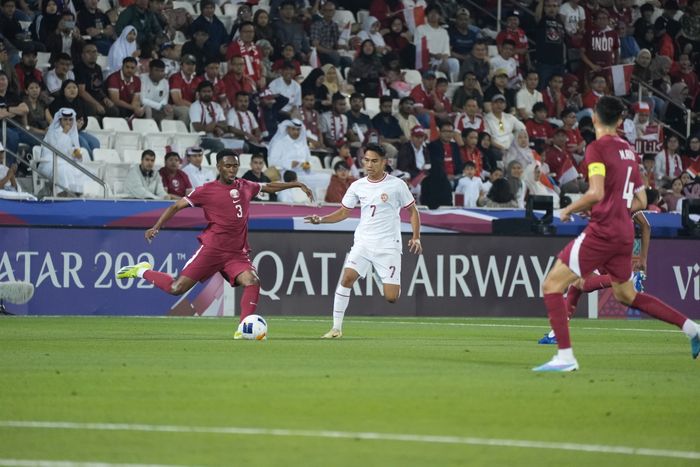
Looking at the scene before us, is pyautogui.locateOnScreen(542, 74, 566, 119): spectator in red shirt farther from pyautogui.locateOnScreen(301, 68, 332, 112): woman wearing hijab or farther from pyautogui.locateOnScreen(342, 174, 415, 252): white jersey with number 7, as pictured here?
pyautogui.locateOnScreen(342, 174, 415, 252): white jersey with number 7

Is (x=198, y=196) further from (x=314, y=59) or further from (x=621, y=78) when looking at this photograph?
(x=621, y=78)

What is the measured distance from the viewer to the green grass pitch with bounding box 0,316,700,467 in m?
7.03

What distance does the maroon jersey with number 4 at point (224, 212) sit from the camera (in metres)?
16.1

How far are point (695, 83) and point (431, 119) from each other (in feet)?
29.2

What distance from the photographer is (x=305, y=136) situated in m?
25.6

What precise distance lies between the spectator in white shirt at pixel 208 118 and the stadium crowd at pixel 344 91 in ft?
0.10

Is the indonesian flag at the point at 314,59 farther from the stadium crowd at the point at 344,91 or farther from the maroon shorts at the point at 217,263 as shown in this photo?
the maroon shorts at the point at 217,263

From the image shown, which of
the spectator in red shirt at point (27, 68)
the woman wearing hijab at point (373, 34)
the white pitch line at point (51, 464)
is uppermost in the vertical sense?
the woman wearing hijab at point (373, 34)

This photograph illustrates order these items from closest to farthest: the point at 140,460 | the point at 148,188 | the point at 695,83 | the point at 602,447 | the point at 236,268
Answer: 1. the point at 140,460
2. the point at 602,447
3. the point at 236,268
4. the point at 148,188
5. the point at 695,83

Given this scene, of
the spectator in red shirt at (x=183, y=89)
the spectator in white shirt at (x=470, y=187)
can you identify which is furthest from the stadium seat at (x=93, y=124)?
the spectator in white shirt at (x=470, y=187)

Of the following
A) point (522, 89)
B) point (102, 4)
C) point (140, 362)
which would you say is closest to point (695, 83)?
point (522, 89)

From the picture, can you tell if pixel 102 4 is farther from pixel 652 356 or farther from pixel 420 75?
pixel 652 356

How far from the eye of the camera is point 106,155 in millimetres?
23906

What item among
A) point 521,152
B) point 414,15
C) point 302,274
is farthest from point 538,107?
point 302,274
